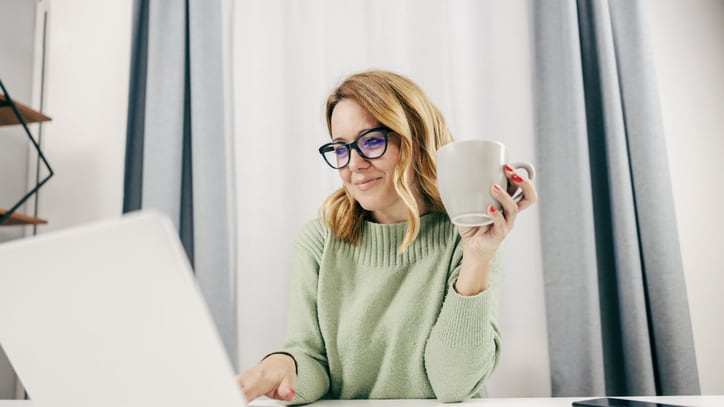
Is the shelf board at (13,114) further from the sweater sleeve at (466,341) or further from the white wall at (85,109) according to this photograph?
the sweater sleeve at (466,341)

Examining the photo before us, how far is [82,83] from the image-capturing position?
1869 mm

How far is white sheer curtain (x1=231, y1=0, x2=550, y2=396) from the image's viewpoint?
1.63 m

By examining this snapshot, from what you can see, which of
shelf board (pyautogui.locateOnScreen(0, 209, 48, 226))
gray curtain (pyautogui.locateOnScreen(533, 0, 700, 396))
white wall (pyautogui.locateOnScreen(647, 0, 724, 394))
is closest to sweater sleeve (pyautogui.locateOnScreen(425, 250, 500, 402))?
gray curtain (pyautogui.locateOnScreen(533, 0, 700, 396))

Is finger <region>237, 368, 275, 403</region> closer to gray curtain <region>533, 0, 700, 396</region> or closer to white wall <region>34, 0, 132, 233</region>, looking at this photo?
gray curtain <region>533, 0, 700, 396</region>

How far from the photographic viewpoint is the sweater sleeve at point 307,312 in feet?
3.07

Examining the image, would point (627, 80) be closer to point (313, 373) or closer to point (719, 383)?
point (719, 383)

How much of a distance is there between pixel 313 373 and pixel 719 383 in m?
1.27

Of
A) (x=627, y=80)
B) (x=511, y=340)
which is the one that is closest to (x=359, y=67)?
(x=627, y=80)

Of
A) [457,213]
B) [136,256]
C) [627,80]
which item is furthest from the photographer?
[627,80]

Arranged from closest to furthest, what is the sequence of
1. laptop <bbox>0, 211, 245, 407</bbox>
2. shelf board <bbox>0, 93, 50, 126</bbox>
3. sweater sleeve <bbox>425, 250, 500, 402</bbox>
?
1. laptop <bbox>0, 211, 245, 407</bbox>
2. sweater sleeve <bbox>425, 250, 500, 402</bbox>
3. shelf board <bbox>0, 93, 50, 126</bbox>

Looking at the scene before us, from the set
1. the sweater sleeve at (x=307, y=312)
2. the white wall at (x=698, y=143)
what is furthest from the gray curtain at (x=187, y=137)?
the white wall at (x=698, y=143)

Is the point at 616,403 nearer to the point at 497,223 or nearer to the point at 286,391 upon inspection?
the point at 497,223

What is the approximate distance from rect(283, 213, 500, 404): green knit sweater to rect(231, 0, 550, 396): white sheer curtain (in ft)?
1.93

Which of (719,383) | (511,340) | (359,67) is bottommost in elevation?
(719,383)
